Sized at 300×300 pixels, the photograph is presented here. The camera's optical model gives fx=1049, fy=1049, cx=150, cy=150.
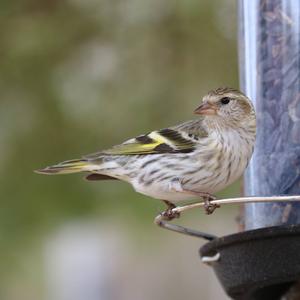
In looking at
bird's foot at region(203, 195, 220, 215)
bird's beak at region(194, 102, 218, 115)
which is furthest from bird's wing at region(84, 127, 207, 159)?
bird's foot at region(203, 195, 220, 215)

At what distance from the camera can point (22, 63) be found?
788cm

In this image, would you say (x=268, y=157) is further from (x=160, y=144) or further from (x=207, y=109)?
(x=160, y=144)

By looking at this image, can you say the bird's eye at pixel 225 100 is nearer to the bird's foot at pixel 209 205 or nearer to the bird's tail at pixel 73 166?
the bird's foot at pixel 209 205

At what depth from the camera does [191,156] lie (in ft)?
19.5

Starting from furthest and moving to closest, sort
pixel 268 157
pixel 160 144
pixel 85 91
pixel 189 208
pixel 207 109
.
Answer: pixel 85 91, pixel 160 144, pixel 207 109, pixel 268 157, pixel 189 208

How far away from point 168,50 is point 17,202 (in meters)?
1.63

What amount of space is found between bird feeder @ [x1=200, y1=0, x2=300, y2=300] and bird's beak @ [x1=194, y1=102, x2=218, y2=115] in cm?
24

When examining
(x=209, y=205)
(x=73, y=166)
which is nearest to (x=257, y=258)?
(x=209, y=205)

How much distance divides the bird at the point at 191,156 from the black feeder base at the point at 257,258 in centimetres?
37

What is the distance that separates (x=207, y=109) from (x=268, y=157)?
0.45m

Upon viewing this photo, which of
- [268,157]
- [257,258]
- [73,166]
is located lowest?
[257,258]

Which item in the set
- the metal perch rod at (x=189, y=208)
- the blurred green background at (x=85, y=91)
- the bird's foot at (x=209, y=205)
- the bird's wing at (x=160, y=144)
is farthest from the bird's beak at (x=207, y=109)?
the blurred green background at (x=85, y=91)

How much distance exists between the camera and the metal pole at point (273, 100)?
5.74m

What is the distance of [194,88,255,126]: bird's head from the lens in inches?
236
